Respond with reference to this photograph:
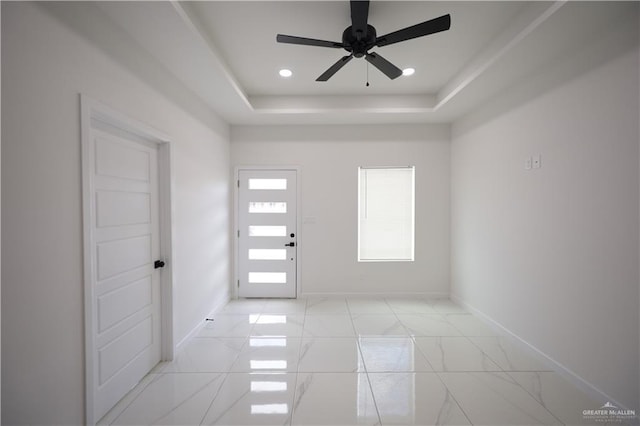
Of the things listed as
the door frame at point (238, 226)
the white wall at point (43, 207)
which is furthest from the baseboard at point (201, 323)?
the white wall at point (43, 207)

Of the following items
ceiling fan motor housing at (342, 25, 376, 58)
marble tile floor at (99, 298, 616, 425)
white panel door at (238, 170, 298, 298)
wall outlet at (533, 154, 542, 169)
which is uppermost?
ceiling fan motor housing at (342, 25, 376, 58)

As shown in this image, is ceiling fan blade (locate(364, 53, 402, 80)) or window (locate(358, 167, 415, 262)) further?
window (locate(358, 167, 415, 262))

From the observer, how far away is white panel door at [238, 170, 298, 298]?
4.12m

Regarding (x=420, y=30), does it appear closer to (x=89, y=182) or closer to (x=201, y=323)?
(x=89, y=182)

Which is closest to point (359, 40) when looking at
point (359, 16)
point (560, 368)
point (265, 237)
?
point (359, 16)

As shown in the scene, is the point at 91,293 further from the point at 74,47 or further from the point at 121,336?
the point at 74,47

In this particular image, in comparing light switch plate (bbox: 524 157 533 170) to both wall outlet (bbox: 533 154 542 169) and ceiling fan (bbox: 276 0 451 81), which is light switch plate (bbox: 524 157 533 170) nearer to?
wall outlet (bbox: 533 154 542 169)

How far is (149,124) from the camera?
7.20ft

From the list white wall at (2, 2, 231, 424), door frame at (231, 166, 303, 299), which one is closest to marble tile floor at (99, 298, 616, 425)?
white wall at (2, 2, 231, 424)

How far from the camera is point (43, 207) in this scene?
1351 mm

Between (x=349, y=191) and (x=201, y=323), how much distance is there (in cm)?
264

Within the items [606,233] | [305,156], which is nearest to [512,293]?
[606,233]

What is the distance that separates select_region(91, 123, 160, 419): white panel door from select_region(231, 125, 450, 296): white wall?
6.52 ft

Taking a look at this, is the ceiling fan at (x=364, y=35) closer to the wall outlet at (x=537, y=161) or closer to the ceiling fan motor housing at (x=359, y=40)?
the ceiling fan motor housing at (x=359, y=40)
